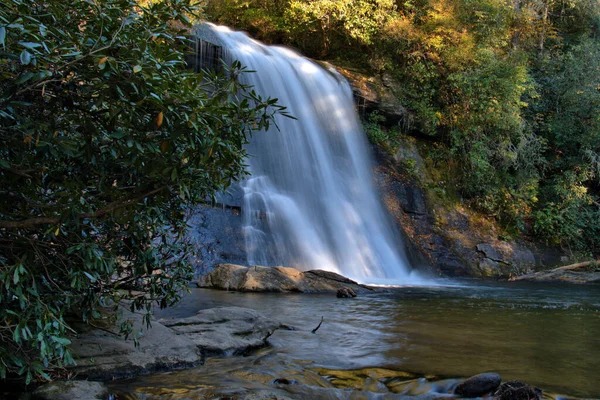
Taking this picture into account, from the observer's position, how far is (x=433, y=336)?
6.19m

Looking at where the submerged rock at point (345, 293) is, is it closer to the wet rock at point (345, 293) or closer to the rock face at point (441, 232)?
the wet rock at point (345, 293)

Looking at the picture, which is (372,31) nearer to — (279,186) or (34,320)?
(279,186)

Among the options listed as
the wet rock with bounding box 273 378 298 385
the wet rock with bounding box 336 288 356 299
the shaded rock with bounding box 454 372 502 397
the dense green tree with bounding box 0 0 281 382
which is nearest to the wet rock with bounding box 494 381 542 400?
the shaded rock with bounding box 454 372 502 397

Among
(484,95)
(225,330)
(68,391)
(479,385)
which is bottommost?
(225,330)

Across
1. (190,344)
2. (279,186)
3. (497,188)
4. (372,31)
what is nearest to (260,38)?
(372,31)

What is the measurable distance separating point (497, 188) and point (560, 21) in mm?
11283

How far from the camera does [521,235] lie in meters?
19.0

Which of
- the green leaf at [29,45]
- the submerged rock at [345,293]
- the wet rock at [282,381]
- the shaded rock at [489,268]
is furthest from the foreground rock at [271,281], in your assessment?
the green leaf at [29,45]

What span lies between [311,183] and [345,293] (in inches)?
250

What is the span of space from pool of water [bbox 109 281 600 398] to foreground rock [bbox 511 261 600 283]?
4.68 m

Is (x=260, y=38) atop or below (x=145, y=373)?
atop

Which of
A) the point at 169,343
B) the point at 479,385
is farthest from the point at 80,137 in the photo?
the point at 479,385

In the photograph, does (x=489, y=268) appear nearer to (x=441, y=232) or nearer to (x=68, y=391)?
(x=441, y=232)

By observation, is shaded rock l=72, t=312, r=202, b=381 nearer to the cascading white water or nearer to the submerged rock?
the submerged rock
